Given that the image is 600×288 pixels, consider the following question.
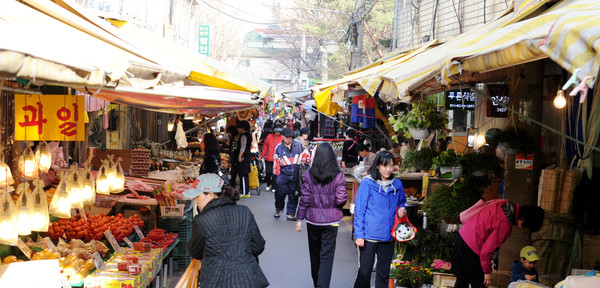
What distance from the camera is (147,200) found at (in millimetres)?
10156

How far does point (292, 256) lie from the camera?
11742 mm

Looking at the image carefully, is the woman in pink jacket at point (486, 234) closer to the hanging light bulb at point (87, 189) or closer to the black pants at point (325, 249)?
the black pants at point (325, 249)

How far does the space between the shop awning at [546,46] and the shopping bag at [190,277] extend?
374cm

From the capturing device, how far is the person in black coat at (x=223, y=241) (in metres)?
5.75

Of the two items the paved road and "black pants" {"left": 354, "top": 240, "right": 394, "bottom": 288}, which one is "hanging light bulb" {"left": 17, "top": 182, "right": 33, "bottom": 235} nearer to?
"black pants" {"left": 354, "top": 240, "right": 394, "bottom": 288}

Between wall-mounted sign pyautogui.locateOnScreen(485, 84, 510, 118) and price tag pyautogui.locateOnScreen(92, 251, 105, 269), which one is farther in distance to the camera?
wall-mounted sign pyautogui.locateOnScreen(485, 84, 510, 118)

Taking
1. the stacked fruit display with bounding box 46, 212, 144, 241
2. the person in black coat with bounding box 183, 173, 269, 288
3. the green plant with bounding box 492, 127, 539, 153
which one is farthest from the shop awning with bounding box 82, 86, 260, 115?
the green plant with bounding box 492, 127, 539, 153

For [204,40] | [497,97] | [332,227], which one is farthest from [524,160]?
[204,40]

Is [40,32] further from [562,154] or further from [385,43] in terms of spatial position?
[385,43]

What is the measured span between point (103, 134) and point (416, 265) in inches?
315

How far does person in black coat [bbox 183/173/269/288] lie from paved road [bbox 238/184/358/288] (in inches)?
157

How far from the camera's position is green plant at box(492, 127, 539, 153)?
302 inches

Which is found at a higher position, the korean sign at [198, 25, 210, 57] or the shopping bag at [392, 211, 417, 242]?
the korean sign at [198, 25, 210, 57]

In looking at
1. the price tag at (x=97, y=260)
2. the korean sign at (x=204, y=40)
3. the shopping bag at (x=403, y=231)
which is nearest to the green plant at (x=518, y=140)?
the shopping bag at (x=403, y=231)
